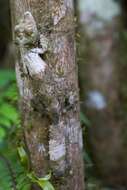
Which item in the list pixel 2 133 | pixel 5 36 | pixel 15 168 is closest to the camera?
pixel 15 168

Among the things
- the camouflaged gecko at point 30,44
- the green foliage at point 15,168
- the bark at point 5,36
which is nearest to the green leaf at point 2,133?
the green foliage at point 15,168

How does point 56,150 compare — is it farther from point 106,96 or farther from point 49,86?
point 106,96

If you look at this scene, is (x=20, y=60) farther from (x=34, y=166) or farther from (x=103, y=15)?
(x=103, y=15)

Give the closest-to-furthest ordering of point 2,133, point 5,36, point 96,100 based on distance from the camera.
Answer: point 2,133 → point 96,100 → point 5,36

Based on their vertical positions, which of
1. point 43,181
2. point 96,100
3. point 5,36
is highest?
point 43,181

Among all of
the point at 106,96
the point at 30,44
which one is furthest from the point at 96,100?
the point at 30,44

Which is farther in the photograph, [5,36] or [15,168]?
[5,36]

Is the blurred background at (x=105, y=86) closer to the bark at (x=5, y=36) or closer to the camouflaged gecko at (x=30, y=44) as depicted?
the bark at (x=5, y=36)

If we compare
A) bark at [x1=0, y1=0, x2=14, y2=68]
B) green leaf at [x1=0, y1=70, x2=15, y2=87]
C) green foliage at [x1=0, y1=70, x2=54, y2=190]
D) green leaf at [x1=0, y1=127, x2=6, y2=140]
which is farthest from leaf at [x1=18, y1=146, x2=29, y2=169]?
bark at [x1=0, y1=0, x2=14, y2=68]
